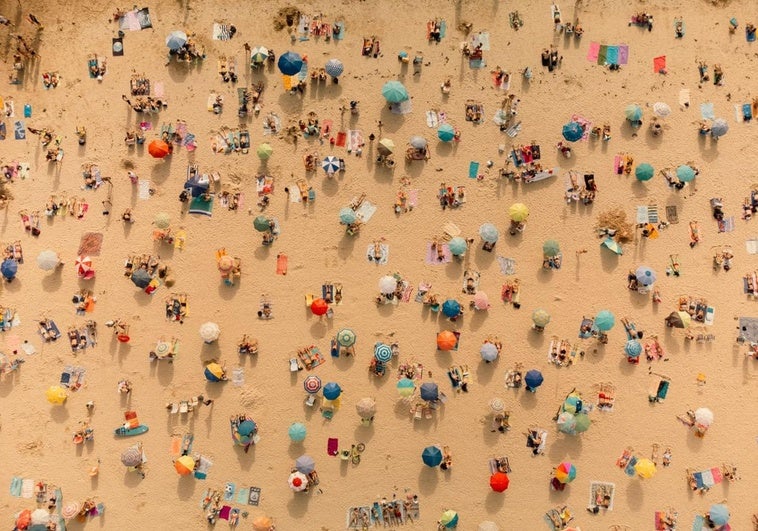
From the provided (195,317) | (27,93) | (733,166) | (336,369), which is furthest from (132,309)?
(733,166)

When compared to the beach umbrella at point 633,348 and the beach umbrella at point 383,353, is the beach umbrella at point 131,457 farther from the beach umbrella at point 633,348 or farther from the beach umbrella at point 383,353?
the beach umbrella at point 633,348

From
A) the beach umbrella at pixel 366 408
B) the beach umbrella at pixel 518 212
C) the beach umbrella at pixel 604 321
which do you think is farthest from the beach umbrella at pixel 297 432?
the beach umbrella at pixel 604 321

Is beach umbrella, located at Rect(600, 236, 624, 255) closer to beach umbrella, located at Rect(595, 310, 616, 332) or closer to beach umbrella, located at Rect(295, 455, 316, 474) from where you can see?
beach umbrella, located at Rect(595, 310, 616, 332)

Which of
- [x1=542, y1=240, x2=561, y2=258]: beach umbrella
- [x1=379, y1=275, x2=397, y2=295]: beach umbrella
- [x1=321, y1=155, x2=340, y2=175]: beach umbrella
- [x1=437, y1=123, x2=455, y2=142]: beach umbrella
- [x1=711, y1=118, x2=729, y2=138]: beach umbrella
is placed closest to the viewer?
[x1=542, y1=240, x2=561, y2=258]: beach umbrella

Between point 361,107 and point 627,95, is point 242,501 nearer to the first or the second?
point 361,107

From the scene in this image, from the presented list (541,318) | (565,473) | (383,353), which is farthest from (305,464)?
(541,318)

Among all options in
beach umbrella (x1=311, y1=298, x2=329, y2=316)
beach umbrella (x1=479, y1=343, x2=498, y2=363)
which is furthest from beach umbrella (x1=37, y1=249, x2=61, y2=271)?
→ beach umbrella (x1=479, y1=343, x2=498, y2=363)

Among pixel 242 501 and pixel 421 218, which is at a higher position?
pixel 421 218
